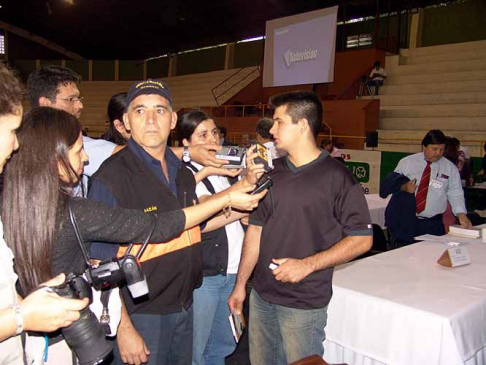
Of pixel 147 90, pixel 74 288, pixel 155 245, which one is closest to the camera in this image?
pixel 74 288

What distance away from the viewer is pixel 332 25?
10.1 m

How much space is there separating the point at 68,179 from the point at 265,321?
3.74 ft

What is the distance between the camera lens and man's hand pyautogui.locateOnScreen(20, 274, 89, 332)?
914 mm

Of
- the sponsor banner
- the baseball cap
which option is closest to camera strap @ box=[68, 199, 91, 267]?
the baseball cap

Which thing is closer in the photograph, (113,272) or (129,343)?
(113,272)

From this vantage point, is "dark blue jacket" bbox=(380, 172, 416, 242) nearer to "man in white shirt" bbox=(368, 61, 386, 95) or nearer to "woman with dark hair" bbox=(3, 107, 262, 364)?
"woman with dark hair" bbox=(3, 107, 262, 364)

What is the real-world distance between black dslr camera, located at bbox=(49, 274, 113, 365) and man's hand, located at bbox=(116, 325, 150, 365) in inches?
13.4

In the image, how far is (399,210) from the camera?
3559mm

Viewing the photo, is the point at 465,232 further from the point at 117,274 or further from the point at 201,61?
the point at 201,61

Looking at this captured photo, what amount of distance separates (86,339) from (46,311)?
190 millimetres

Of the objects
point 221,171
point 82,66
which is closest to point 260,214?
point 221,171

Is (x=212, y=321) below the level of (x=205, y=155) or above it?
below

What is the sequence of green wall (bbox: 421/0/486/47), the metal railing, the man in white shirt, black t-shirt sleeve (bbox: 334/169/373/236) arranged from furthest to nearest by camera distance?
the metal railing < green wall (bbox: 421/0/486/47) < the man in white shirt < black t-shirt sleeve (bbox: 334/169/373/236)

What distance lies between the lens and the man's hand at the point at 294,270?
170 centimetres
